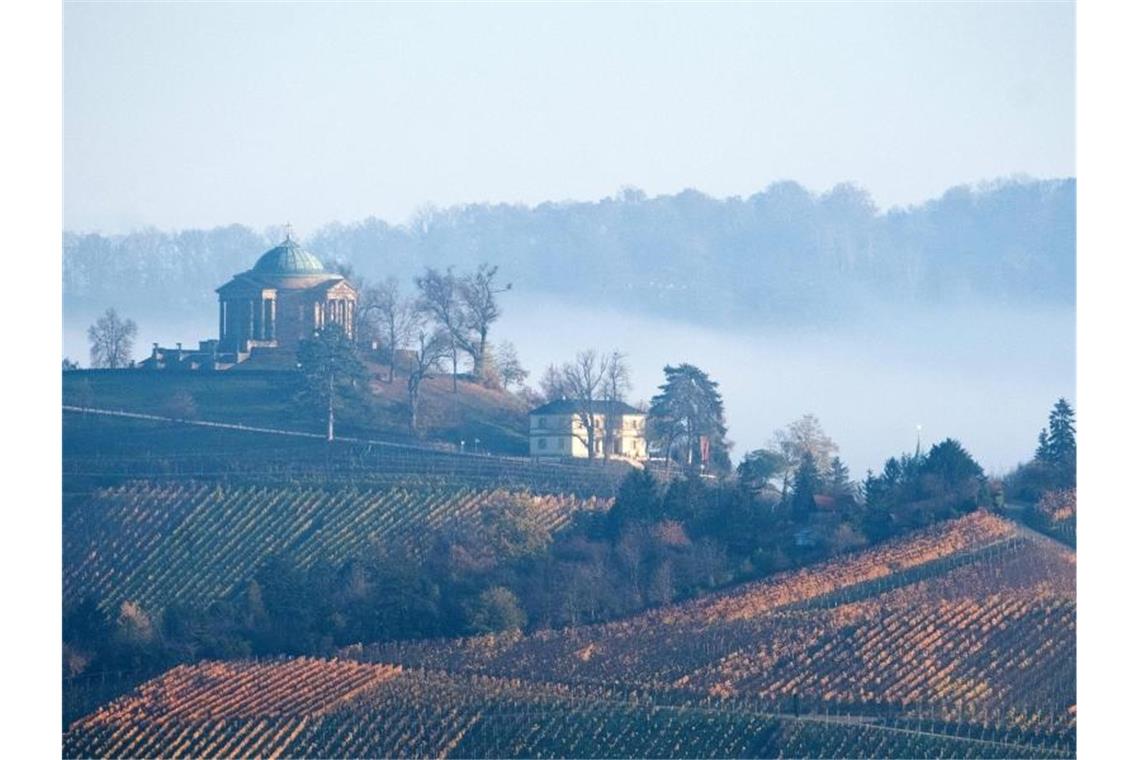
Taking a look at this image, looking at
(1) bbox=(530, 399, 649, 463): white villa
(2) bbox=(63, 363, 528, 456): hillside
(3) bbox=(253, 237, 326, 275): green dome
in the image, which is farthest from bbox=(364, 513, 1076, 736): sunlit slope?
(3) bbox=(253, 237, 326, 275): green dome

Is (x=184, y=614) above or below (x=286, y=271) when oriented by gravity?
below

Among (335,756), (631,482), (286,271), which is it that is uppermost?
(286,271)

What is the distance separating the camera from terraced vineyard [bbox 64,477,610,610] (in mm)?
55594

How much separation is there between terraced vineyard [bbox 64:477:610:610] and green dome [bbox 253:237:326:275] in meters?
17.6

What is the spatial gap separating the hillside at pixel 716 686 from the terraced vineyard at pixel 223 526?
6.32 m

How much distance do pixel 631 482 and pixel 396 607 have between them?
24.9 ft

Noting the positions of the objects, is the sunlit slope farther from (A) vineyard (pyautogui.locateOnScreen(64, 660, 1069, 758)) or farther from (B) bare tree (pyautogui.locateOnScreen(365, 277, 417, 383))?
(B) bare tree (pyautogui.locateOnScreen(365, 277, 417, 383))

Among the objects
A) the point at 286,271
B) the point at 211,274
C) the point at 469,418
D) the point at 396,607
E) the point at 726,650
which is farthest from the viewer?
the point at 211,274

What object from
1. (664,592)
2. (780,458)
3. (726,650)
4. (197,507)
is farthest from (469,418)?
(726,650)

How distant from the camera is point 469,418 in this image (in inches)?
2771

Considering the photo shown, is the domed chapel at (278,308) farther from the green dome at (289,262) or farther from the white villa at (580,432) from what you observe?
the white villa at (580,432)

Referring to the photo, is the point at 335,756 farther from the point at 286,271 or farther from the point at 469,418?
the point at 286,271

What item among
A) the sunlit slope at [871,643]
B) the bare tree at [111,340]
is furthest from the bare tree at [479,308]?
the sunlit slope at [871,643]

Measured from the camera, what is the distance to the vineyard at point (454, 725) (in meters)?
42.8
